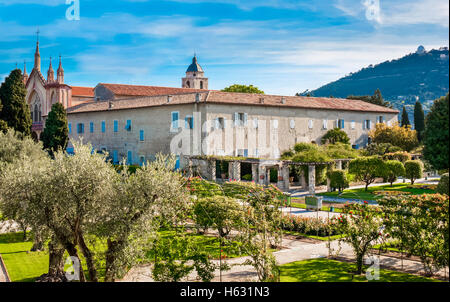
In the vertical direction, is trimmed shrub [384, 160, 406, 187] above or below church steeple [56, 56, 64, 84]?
below

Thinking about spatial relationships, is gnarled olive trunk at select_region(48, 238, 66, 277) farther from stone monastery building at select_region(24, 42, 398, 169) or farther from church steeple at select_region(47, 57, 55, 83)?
church steeple at select_region(47, 57, 55, 83)

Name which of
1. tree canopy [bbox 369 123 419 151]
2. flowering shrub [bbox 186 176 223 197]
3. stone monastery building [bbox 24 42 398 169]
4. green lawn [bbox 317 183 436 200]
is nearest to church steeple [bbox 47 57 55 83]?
stone monastery building [bbox 24 42 398 169]

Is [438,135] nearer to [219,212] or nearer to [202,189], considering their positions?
[219,212]

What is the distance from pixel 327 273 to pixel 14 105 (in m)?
33.5

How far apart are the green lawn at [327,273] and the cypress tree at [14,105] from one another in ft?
101

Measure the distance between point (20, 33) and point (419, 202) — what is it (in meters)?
15.6

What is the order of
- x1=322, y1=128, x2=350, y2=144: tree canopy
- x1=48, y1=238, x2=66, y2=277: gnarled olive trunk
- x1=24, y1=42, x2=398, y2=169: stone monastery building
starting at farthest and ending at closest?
x1=322, y1=128, x2=350, y2=144: tree canopy → x1=24, y1=42, x2=398, y2=169: stone monastery building → x1=48, y1=238, x2=66, y2=277: gnarled olive trunk

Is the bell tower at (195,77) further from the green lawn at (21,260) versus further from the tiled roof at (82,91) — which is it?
the green lawn at (21,260)

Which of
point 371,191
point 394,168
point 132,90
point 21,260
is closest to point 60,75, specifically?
point 132,90

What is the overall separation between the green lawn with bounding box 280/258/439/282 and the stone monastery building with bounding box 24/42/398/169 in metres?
21.6

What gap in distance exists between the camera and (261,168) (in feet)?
105

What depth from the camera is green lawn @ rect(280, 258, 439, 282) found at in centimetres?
Answer: 1239

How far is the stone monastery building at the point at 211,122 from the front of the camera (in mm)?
36031

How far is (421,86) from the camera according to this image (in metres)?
125
